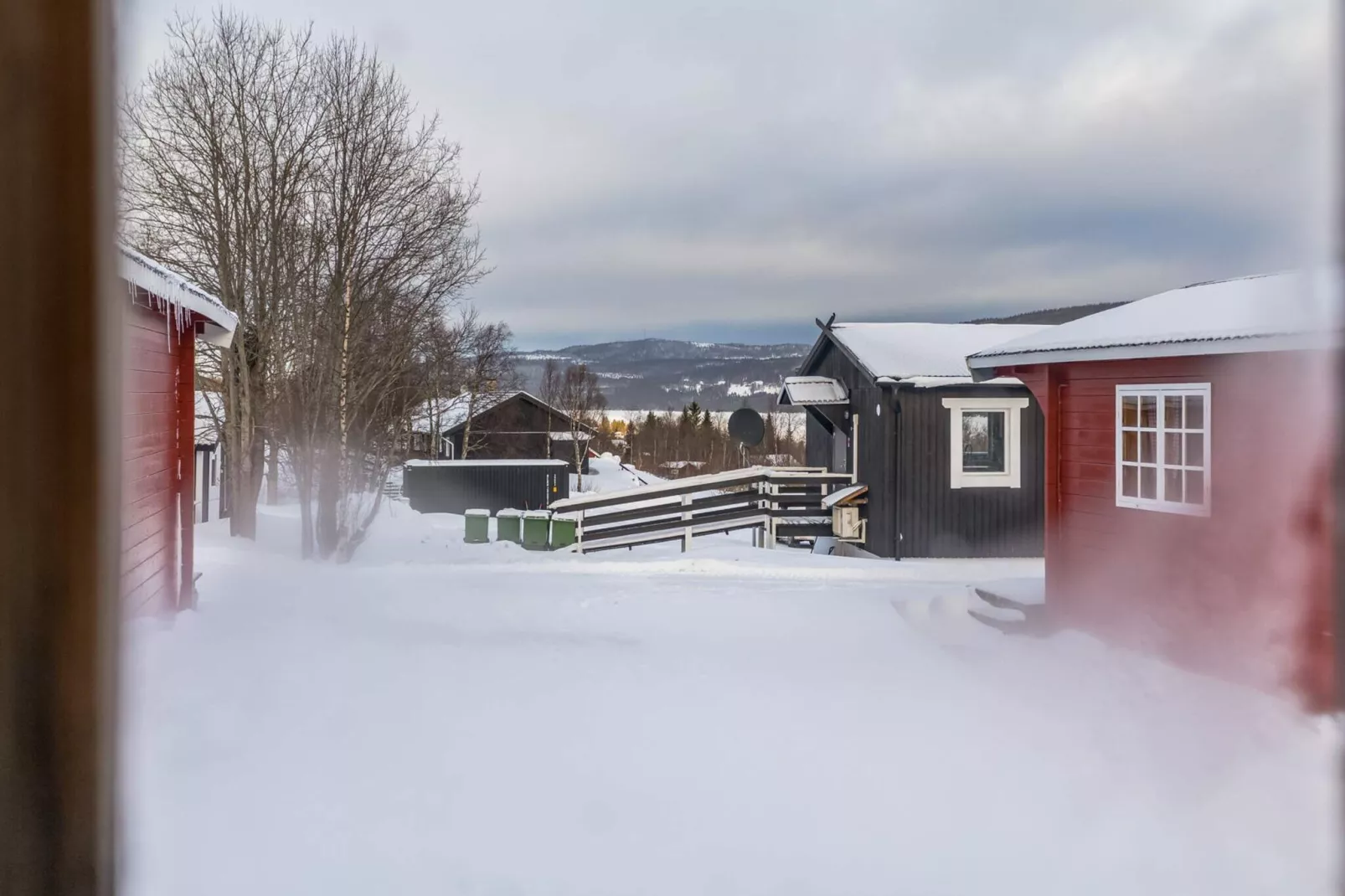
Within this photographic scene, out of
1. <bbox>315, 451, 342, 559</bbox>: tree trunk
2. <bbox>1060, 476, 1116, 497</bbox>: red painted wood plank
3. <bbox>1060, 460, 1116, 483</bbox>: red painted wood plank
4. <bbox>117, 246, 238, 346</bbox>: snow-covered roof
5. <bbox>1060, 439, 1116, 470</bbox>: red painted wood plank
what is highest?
<bbox>117, 246, 238, 346</bbox>: snow-covered roof

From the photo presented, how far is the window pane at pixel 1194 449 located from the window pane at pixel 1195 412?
0.11 ft

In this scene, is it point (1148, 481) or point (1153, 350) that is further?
point (1148, 481)

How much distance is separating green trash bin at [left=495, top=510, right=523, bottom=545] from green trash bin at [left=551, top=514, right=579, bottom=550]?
432 mm

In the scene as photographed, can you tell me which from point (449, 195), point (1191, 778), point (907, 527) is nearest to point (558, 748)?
point (1191, 778)

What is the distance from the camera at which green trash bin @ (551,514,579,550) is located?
21.8ft

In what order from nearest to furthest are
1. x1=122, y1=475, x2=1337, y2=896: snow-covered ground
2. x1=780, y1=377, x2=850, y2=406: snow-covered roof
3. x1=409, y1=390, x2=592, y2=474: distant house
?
x1=122, y1=475, x2=1337, y2=896: snow-covered ground → x1=780, y1=377, x2=850, y2=406: snow-covered roof → x1=409, y1=390, x2=592, y2=474: distant house

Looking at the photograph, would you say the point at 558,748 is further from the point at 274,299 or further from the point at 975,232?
the point at 274,299

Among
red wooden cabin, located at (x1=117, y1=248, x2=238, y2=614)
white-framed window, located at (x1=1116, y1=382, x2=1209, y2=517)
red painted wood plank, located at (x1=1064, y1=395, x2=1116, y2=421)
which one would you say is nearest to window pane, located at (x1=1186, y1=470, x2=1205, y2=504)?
white-framed window, located at (x1=1116, y1=382, x2=1209, y2=517)

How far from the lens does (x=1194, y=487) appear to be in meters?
2.78

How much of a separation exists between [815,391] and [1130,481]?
4.08 meters

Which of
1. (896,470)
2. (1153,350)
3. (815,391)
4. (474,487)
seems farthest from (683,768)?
(474,487)

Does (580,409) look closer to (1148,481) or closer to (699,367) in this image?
(699,367)

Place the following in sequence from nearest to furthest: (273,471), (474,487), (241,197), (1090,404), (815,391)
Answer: (1090,404), (241,197), (273,471), (815,391), (474,487)

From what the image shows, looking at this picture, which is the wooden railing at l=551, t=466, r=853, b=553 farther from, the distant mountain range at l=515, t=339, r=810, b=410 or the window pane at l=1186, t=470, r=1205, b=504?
the window pane at l=1186, t=470, r=1205, b=504
